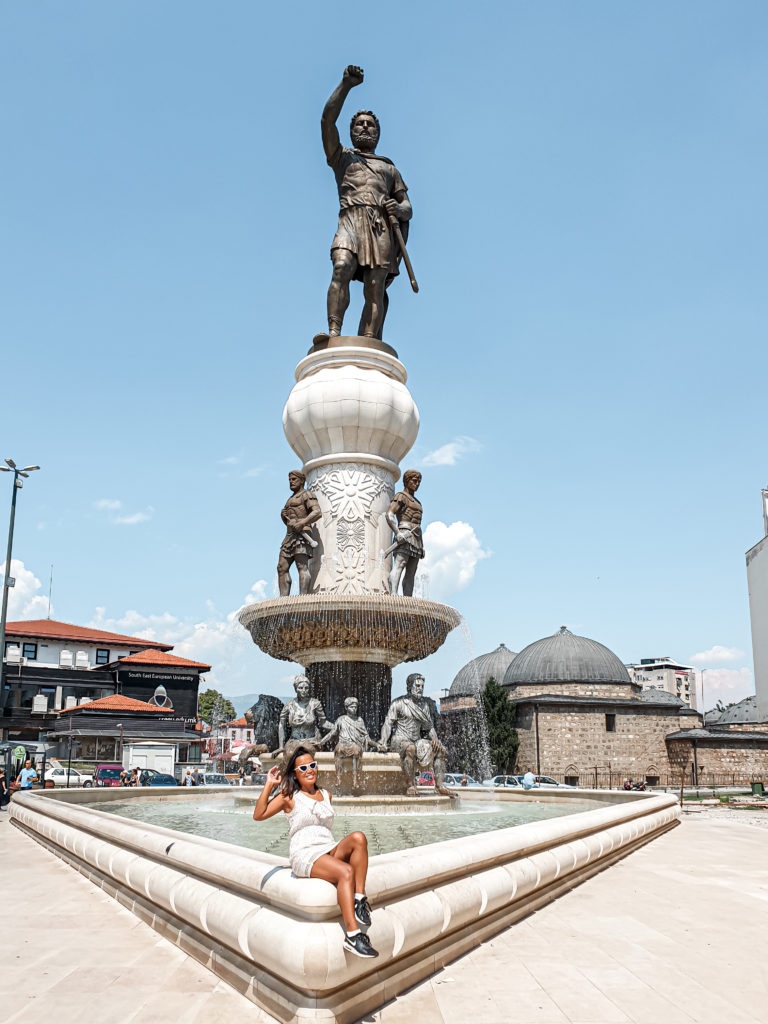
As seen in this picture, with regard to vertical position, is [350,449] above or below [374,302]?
below

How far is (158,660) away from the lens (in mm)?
61938

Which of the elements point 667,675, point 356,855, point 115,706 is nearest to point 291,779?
point 356,855

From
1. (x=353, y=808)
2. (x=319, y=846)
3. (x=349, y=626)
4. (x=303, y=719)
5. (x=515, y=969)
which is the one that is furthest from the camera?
(x=349, y=626)

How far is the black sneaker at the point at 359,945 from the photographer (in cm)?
356

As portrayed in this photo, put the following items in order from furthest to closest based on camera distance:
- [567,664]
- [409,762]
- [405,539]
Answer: [567,664] → [405,539] → [409,762]

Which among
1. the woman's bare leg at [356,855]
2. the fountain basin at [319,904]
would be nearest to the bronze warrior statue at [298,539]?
the fountain basin at [319,904]

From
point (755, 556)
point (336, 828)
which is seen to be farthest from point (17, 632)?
point (336, 828)

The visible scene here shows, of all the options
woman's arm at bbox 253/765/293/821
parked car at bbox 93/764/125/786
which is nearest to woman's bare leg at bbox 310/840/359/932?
woman's arm at bbox 253/765/293/821

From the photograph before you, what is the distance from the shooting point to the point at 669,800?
44.7ft

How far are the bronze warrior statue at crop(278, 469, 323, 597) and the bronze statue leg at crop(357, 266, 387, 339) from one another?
3431mm

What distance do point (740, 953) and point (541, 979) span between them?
140 cm

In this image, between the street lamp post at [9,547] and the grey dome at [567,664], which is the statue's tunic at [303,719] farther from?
the grey dome at [567,664]

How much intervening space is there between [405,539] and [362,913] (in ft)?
28.5

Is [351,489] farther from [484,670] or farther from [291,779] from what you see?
[484,670]
